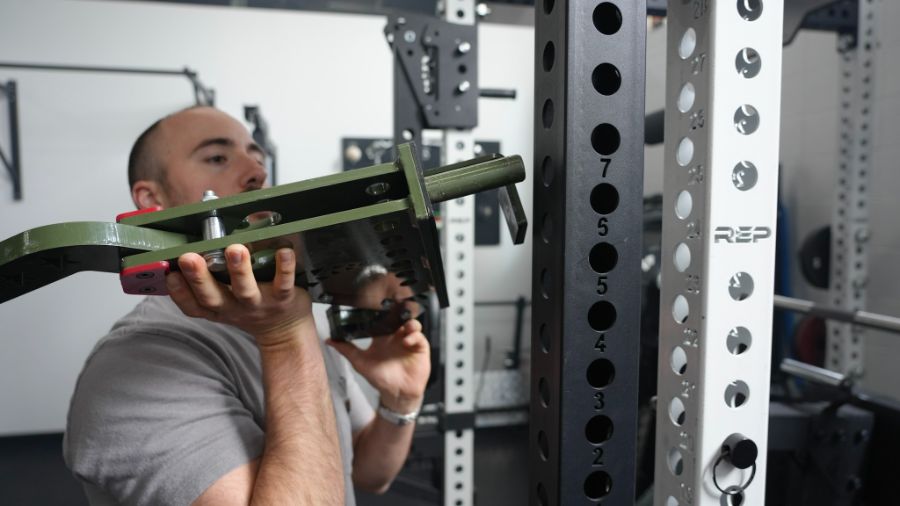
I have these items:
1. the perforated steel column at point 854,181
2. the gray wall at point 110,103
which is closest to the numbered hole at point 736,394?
the perforated steel column at point 854,181

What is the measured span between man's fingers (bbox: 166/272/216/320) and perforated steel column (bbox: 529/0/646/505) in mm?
299

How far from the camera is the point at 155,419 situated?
0.60m

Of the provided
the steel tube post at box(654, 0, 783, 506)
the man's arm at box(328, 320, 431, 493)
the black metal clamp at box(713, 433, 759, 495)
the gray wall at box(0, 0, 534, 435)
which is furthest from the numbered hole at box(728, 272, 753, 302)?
the gray wall at box(0, 0, 534, 435)

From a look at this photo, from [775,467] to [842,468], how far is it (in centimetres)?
15

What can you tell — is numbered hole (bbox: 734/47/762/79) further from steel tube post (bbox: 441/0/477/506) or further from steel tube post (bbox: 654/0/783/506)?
steel tube post (bbox: 441/0/477/506)

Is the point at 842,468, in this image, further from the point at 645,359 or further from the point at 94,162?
the point at 94,162

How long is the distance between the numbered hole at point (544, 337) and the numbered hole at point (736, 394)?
137 mm

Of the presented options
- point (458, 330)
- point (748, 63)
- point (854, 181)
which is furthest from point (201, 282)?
point (854, 181)

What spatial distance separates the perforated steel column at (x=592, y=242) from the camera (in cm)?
35

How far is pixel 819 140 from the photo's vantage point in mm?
2027

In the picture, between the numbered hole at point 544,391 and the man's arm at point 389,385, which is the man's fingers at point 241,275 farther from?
the man's arm at point 389,385

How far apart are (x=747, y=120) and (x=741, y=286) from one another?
121 mm

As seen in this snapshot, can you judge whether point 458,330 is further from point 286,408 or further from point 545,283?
point 545,283

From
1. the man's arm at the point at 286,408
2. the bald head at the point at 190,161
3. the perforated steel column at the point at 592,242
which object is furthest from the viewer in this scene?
the bald head at the point at 190,161
